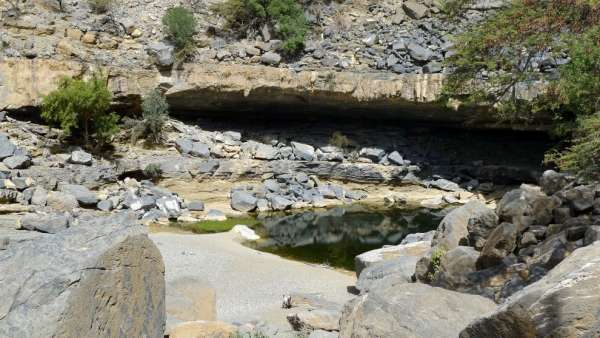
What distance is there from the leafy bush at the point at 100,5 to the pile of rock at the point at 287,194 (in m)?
11.8

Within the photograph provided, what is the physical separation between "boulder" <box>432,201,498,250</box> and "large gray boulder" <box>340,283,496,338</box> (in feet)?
8.78

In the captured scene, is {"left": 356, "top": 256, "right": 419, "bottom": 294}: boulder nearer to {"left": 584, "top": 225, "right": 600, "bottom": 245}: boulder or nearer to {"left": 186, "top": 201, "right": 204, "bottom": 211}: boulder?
{"left": 584, "top": 225, "right": 600, "bottom": 245}: boulder

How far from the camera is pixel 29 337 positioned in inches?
154

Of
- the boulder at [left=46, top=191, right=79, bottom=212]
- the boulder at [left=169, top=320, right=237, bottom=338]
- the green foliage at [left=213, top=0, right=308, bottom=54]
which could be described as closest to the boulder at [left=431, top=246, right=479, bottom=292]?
the boulder at [left=169, top=320, right=237, bottom=338]

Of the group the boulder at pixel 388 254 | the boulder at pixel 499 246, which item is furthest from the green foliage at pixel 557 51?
the boulder at pixel 388 254

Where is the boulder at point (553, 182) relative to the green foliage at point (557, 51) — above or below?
below

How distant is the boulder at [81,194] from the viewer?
1806cm

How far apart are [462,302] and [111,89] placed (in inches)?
830

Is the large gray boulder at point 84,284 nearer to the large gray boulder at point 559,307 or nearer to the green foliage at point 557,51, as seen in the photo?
the large gray boulder at point 559,307

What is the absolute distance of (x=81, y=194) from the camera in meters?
18.3

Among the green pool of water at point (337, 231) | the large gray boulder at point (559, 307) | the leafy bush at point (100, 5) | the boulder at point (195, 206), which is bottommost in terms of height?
the green pool of water at point (337, 231)

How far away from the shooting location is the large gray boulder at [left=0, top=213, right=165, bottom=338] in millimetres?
4035

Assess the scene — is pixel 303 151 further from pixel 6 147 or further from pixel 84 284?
pixel 84 284

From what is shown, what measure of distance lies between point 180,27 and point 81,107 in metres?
6.42
